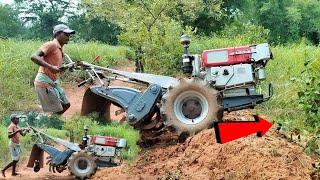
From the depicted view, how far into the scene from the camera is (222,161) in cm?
665

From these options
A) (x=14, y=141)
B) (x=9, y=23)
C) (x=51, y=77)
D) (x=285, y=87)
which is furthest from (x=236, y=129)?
(x=9, y=23)

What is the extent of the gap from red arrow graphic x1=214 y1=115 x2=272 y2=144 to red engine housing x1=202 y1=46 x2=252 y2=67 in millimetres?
1853

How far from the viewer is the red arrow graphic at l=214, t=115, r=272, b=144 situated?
579 cm

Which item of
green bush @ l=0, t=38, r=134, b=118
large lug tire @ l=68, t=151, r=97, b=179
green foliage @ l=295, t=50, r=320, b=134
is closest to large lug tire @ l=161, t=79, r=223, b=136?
large lug tire @ l=68, t=151, r=97, b=179

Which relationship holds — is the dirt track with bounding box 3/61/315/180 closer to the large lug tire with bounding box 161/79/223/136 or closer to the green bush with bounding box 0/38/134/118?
the large lug tire with bounding box 161/79/223/136

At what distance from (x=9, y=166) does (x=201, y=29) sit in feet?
47.6

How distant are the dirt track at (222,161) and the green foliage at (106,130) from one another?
A: 220 centimetres

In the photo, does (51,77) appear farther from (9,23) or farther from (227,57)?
(9,23)

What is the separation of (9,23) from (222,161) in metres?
45.3

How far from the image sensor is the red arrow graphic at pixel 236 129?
5.79m

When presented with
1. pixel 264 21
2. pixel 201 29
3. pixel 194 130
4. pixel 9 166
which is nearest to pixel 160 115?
pixel 194 130

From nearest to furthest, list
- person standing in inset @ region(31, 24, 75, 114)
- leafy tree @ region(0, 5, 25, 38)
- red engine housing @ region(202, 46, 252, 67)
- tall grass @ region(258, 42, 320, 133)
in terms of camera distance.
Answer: person standing in inset @ region(31, 24, 75, 114), red engine housing @ region(202, 46, 252, 67), tall grass @ region(258, 42, 320, 133), leafy tree @ region(0, 5, 25, 38)

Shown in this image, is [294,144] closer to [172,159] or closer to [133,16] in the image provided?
[172,159]

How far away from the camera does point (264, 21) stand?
36250 millimetres
